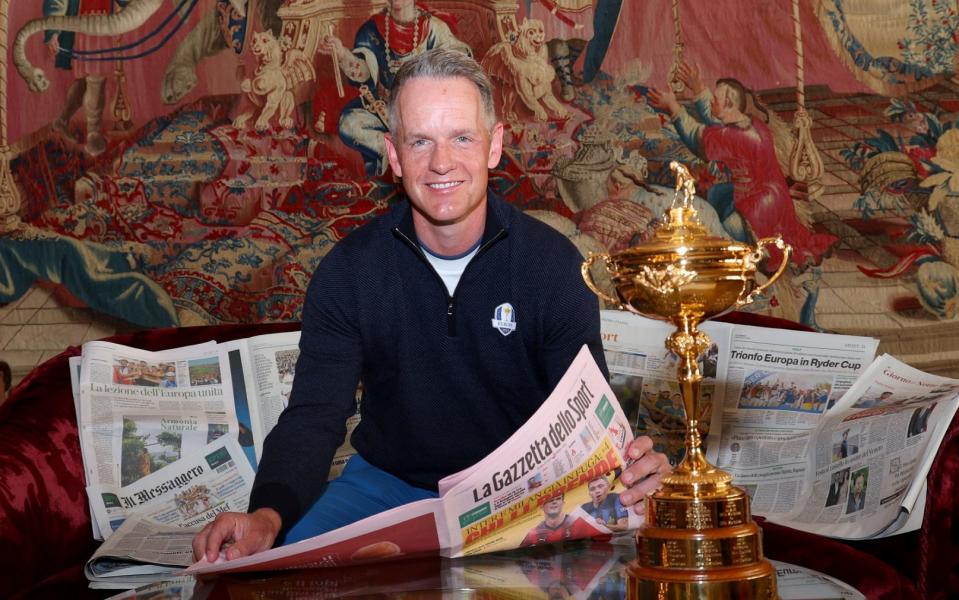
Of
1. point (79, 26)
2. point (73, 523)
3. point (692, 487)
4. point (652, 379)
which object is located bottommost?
point (73, 523)

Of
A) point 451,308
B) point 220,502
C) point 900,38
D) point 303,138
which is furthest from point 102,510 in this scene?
point 900,38

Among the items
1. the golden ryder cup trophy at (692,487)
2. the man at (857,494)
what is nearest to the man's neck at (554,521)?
the golden ryder cup trophy at (692,487)

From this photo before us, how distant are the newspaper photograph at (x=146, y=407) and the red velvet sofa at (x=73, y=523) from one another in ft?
0.14

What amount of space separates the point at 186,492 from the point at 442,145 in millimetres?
1134

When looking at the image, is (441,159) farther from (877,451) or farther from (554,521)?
(877,451)

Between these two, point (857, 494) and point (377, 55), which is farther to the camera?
point (377, 55)

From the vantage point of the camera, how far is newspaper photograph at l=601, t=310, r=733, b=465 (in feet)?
9.08

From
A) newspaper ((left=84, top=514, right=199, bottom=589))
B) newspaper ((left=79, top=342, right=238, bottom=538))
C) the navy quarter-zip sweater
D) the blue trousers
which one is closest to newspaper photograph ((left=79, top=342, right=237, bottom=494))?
newspaper ((left=79, top=342, right=238, bottom=538))

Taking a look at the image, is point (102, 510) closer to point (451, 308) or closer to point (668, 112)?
point (451, 308)

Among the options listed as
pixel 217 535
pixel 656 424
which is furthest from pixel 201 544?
pixel 656 424

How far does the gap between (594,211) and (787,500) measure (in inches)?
51.0

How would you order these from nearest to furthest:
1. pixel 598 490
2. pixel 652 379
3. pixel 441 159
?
pixel 598 490 < pixel 441 159 < pixel 652 379

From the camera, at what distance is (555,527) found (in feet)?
5.08

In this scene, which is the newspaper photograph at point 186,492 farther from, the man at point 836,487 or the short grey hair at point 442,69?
the man at point 836,487
